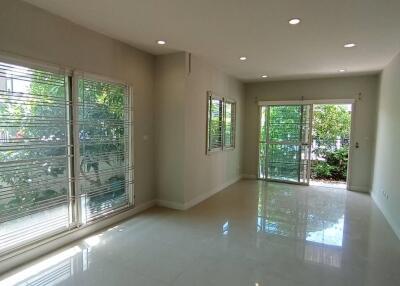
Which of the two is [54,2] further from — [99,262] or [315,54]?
[315,54]

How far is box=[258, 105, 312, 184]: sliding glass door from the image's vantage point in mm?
6312

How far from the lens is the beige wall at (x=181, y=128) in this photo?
13.8 ft

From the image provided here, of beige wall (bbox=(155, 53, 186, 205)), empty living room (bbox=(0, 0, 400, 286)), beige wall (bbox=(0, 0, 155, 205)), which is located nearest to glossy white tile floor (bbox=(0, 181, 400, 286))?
empty living room (bbox=(0, 0, 400, 286))

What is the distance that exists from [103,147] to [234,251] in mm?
2193

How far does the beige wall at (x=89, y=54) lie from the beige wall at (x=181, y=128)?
183 millimetres

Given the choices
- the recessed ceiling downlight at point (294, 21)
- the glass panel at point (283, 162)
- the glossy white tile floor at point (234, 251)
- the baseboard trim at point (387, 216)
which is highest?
the recessed ceiling downlight at point (294, 21)

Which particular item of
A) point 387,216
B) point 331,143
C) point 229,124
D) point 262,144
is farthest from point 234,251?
point 331,143

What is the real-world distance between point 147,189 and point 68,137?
173 centimetres

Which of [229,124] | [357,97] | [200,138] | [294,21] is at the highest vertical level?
[294,21]

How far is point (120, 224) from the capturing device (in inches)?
144

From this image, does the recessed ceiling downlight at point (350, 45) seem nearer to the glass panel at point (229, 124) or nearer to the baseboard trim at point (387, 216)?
the baseboard trim at point (387, 216)

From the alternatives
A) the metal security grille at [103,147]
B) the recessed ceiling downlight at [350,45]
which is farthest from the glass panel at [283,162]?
the metal security grille at [103,147]

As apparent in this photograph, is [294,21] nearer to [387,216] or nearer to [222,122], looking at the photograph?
[222,122]

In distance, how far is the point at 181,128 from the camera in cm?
421
